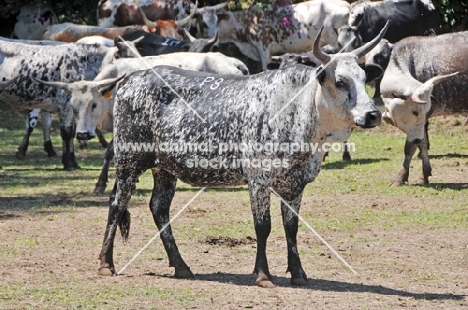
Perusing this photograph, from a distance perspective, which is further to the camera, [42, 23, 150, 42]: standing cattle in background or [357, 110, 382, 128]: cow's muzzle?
[42, 23, 150, 42]: standing cattle in background

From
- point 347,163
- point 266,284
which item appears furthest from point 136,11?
point 266,284

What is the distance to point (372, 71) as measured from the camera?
878 centimetres

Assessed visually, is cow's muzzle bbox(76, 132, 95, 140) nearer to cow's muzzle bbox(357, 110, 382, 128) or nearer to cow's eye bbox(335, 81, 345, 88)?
cow's eye bbox(335, 81, 345, 88)

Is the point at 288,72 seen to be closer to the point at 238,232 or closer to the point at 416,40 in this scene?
the point at 238,232

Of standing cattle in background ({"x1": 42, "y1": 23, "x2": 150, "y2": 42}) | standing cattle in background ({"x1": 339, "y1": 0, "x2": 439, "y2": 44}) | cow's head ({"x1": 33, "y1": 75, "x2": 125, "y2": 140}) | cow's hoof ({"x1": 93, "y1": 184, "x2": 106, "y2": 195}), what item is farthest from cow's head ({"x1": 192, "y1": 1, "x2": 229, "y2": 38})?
cow's hoof ({"x1": 93, "y1": 184, "x2": 106, "y2": 195})

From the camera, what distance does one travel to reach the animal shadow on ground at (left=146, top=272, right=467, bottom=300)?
8198mm

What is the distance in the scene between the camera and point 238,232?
430 inches

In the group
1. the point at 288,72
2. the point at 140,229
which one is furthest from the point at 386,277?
the point at 140,229

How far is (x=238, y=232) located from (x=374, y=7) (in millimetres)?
11805

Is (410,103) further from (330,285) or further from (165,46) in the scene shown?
(165,46)

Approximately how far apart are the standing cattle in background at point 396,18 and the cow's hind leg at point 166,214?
489 inches

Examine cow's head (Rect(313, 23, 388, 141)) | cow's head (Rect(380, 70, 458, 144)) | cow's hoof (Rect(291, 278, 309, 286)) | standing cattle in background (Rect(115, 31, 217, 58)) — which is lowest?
cow's hoof (Rect(291, 278, 309, 286))

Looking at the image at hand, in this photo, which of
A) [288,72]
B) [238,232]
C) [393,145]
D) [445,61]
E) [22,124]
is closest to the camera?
[288,72]

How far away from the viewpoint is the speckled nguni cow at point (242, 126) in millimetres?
8328
